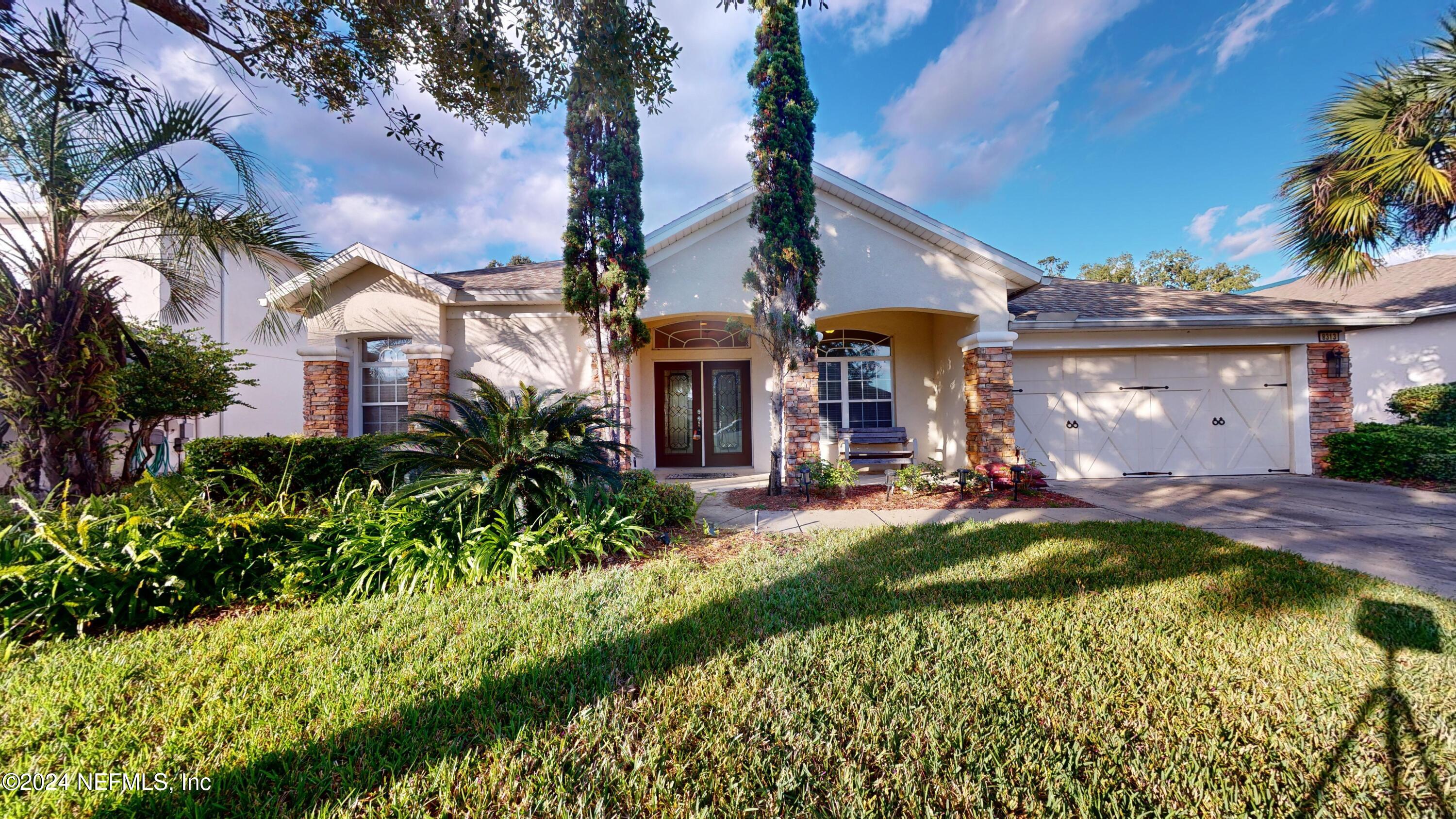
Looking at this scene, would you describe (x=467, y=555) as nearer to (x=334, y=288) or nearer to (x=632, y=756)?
(x=632, y=756)

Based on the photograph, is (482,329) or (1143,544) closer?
(1143,544)

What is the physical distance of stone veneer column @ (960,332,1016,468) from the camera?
7.86m

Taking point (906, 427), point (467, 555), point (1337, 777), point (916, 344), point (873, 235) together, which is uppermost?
point (873, 235)

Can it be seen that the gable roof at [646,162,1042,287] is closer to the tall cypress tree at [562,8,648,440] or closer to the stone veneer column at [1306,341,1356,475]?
the tall cypress tree at [562,8,648,440]

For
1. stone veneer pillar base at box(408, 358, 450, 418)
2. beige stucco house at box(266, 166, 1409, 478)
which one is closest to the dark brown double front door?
beige stucco house at box(266, 166, 1409, 478)

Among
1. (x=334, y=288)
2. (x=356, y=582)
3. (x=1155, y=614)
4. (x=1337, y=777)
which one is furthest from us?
(x=334, y=288)

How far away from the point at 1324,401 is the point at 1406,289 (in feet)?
30.6

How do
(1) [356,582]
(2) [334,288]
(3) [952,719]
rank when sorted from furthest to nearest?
(2) [334,288], (1) [356,582], (3) [952,719]

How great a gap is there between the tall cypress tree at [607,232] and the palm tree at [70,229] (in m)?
3.53

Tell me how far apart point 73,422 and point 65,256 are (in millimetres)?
1439

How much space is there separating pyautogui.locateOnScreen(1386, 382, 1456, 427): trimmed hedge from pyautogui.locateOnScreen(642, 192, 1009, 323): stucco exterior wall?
833 centimetres

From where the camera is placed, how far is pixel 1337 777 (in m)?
1.68

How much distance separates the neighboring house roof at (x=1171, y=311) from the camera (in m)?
7.92

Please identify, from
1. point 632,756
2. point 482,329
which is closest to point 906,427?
point 482,329
